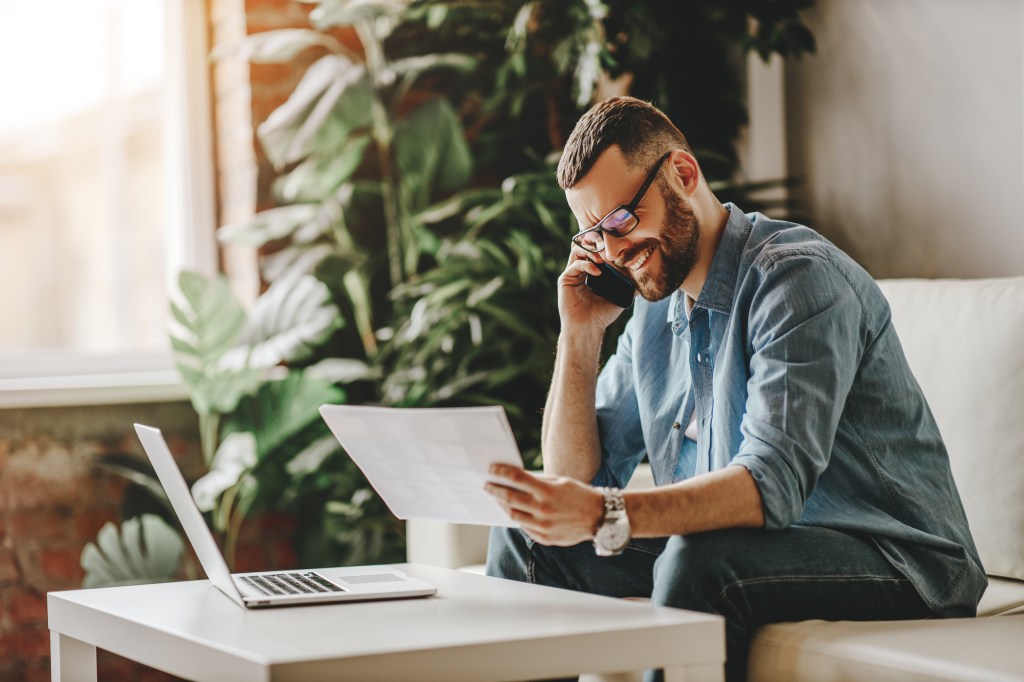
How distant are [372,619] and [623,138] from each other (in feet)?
2.60

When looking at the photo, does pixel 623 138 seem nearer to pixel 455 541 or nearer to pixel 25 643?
pixel 455 541

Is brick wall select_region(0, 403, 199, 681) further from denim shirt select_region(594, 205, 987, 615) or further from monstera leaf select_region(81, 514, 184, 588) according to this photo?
denim shirt select_region(594, 205, 987, 615)

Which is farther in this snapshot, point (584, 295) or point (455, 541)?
point (455, 541)

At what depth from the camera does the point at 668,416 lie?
1.98m

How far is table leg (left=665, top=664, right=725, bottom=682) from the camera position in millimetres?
1375

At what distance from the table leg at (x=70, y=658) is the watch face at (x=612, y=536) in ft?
2.43

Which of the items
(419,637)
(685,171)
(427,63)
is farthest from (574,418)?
(427,63)

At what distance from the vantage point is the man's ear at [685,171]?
1.86 m

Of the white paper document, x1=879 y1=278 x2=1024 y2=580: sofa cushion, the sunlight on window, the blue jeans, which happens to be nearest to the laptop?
the white paper document

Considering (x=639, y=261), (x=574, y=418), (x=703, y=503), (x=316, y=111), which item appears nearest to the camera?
(x=703, y=503)

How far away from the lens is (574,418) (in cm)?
205

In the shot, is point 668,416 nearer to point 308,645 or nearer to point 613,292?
point 613,292

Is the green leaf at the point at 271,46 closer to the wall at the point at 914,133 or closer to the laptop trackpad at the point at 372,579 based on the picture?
the wall at the point at 914,133

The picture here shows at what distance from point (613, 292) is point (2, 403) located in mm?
1648
